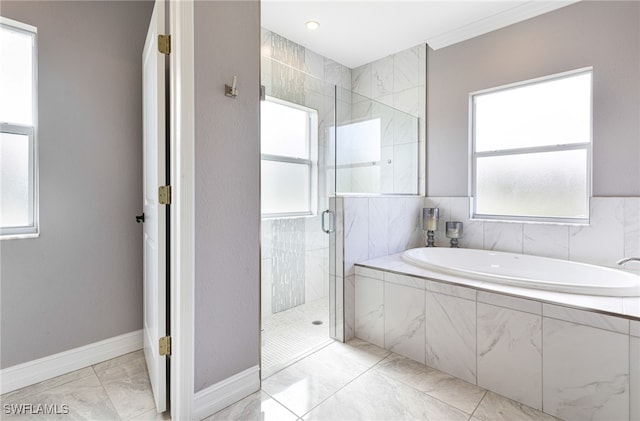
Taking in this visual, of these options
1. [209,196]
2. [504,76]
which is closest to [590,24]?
[504,76]

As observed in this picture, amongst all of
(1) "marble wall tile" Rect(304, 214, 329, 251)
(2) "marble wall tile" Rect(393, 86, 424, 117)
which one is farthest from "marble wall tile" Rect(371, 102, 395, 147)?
(1) "marble wall tile" Rect(304, 214, 329, 251)

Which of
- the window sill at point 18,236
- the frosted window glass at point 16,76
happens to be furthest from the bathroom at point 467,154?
the frosted window glass at point 16,76

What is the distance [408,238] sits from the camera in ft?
10.1

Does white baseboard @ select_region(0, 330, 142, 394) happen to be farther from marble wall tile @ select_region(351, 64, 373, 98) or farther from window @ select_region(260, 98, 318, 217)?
marble wall tile @ select_region(351, 64, 373, 98)

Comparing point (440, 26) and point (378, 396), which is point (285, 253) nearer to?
point (378, 396)

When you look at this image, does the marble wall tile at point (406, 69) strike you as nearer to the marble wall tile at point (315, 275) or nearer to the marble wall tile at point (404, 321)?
the marble wall tile at point (315, 275)

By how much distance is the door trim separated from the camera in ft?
4.57

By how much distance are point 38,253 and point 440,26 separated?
3.59 m

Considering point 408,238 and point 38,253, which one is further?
point 408,238

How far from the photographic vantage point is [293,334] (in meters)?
2.32

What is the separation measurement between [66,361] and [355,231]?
206 cm

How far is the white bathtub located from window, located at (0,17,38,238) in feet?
8.37

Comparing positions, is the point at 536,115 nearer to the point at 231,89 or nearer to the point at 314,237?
the point at 314,237

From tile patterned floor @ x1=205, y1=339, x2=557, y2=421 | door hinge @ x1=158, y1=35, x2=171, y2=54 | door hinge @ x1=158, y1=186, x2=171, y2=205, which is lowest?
tile patterned floor @ x1=205, y1=339, x2=557, y2=421
